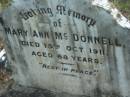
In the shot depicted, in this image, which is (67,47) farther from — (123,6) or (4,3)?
(123,6)

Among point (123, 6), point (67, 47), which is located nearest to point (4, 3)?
point (67, 47)

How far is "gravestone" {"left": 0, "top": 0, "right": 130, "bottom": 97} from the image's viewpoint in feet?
13.7

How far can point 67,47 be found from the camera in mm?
4566

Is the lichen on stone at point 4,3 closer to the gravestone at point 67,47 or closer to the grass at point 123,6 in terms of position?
the gravestone at point 67,47

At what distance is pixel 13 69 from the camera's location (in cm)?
522

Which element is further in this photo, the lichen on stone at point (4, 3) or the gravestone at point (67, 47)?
the lichen on stone at point (4, 3)

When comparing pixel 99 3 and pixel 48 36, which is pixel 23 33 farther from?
pixel 99 3

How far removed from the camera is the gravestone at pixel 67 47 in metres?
4.17

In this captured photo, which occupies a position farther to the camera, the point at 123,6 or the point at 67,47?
the point at 123,6

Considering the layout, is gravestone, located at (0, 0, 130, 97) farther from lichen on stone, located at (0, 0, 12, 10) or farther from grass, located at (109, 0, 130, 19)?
grass, located at (109, 0, 130, 19)

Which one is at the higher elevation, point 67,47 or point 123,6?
point 123,6

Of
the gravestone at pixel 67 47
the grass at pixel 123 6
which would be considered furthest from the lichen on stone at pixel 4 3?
the grass at pixel 123 6

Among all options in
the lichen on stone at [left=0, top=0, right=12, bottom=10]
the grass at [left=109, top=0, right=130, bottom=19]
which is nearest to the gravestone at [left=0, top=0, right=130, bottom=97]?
the lichen on stone at [left=0, top=0, right=12, bottom=10]

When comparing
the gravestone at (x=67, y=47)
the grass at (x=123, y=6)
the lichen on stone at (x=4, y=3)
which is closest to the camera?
the gravestone at (x=67, y=47)
